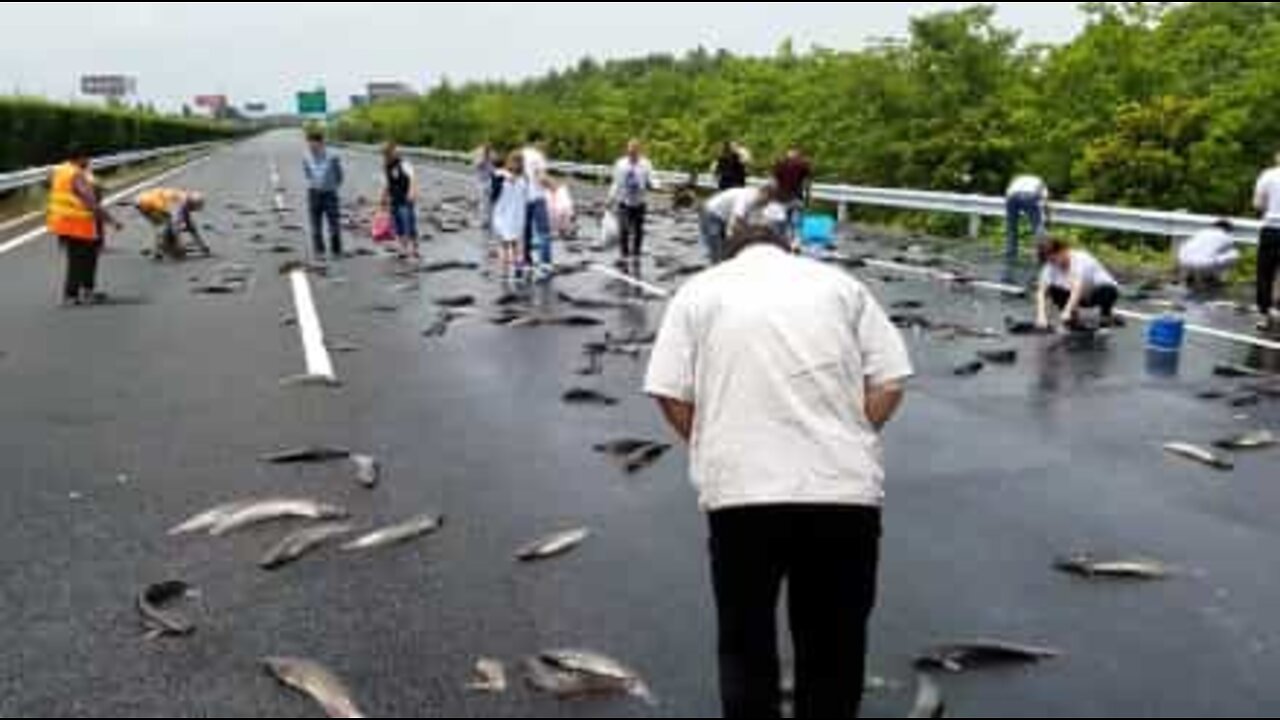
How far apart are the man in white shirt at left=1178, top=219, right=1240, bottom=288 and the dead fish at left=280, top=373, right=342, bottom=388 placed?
11947 mm

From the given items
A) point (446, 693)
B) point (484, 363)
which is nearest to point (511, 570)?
point (446, 693)

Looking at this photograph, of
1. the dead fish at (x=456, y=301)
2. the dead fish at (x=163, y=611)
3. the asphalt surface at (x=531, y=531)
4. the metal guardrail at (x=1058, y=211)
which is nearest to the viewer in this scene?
the asphalt surface at (x=531, y=531)

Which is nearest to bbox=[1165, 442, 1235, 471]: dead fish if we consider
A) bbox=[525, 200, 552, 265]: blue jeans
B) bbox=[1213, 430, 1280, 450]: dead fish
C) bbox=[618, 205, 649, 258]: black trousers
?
bbox=[1213, 430, 1280, 450]: dead fish

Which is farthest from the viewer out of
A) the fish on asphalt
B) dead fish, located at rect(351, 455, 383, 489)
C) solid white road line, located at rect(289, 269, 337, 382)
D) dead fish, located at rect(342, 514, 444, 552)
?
solid white road line, located at rect(289, 269, 337, 382)

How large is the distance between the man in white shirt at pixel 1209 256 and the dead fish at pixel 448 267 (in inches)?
389

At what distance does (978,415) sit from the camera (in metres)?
9.78

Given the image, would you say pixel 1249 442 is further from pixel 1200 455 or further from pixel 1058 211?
pixel 1058 211

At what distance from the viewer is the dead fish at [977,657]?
4977mm

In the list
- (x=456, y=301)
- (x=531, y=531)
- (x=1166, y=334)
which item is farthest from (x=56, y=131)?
(x=531, y=531)

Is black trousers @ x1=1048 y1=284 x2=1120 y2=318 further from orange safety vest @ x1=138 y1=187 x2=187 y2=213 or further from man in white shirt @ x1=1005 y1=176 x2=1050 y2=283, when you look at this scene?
orange safety vest @ x1=138 y1=187 x2=187 y2=213

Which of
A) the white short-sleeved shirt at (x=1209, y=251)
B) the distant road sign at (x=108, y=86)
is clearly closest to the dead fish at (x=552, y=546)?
the white short-sleeved shirt at (x=1209, y=251)

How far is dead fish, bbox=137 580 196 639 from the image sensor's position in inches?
213

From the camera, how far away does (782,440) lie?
394cm

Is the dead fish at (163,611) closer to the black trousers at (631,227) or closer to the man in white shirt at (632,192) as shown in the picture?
the man in white shirt at (632,192)
